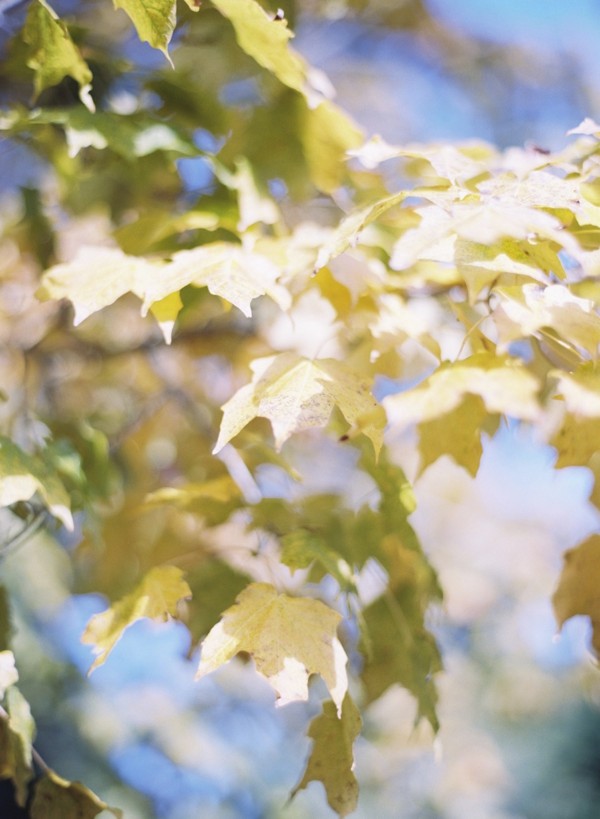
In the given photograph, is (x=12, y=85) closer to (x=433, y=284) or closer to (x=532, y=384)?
(x=433, y=284)

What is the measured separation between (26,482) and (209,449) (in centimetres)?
58

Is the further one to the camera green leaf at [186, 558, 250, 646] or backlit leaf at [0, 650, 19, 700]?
green leaf at [186, 558, 250, 646]

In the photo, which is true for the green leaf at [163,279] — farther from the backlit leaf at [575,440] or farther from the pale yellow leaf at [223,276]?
the backlit leaf at [575,440]

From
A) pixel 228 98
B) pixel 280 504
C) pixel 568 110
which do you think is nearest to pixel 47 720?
pixel 280 504

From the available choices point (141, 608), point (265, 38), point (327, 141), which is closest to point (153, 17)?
point (265, 38)

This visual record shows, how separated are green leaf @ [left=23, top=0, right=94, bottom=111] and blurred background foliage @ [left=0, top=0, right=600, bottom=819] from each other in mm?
44

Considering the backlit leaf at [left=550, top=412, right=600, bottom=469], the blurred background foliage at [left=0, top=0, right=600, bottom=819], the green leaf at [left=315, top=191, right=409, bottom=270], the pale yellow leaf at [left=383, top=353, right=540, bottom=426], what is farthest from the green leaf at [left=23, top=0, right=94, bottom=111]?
the backlit leaf at [left=550, top=412, right=600, bottom=469]

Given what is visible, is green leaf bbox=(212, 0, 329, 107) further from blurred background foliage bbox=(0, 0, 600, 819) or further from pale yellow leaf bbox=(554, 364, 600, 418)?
pale yellow leaf bbox=(554, 364, 600, 418)

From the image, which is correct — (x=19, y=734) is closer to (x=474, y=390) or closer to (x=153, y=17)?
(x=474, y=390)

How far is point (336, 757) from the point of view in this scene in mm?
730

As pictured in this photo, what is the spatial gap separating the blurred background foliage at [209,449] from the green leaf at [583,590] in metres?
0.04

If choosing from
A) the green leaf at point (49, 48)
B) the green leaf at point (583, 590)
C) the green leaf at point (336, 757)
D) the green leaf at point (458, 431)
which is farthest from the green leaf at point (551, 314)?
the green leaf at point (49, 48)

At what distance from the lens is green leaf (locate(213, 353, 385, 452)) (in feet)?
2.11

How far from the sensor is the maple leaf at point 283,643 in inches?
25.0
